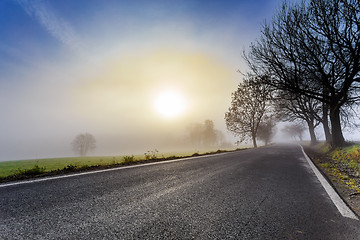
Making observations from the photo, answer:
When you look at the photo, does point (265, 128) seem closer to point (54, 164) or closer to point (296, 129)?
point (296, 129)

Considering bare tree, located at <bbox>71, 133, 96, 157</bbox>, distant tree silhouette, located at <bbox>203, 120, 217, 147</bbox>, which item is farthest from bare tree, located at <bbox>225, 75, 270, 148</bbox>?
bare tree, located at <bbox>71, 133, 96, 157</bbox>

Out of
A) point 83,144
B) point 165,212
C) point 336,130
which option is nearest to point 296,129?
point 336,130

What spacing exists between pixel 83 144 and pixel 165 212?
73.6m

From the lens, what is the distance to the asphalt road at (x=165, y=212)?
1.47m

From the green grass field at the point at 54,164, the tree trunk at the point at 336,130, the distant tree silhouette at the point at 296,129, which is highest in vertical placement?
the distant tree silhouette at the point at 296,129

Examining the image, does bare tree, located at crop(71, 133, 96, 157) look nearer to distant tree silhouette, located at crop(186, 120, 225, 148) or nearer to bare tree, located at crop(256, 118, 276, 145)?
distant tree silhouette, located at crop(186, 120, 225, 148)

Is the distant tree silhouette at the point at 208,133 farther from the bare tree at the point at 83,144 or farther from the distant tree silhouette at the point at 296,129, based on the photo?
the bare tree at the point at 83,144

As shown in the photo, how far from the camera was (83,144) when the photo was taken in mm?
63531

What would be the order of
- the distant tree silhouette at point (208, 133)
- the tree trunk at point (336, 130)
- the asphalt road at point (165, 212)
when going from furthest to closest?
1. the distant tree silhouette at point (208, 133)
2. the tree trunk at point (336, 130)
3. the asphalt road at point (165, 212)

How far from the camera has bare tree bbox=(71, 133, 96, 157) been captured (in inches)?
2477

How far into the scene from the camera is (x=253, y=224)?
173cm

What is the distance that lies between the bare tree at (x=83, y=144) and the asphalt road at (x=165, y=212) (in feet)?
233

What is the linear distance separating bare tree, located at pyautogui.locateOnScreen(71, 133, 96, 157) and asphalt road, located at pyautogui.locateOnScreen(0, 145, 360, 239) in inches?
2799

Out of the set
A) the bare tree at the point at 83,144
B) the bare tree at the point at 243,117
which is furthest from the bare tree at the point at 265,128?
the bare tree at the point at 83,144
